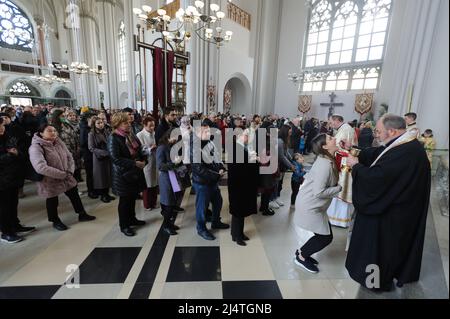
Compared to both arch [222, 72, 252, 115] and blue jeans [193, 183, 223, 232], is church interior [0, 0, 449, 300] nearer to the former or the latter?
arch [222, 72, 252, 115]

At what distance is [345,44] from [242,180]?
1731 centimetres

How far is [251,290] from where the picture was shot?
2.13 meters

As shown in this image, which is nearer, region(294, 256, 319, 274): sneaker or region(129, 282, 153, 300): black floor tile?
region(129, 282, 153, 300): black floor tile

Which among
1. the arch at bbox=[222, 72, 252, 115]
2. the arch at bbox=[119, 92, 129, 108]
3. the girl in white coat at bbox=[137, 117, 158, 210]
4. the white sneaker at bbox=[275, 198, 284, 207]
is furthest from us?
the arch at bbox=[119, 92, 129, 108]

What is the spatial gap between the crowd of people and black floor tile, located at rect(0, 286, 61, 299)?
3.31 ft

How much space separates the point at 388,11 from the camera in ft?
44.3

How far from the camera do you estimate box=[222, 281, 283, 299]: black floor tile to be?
2.06m

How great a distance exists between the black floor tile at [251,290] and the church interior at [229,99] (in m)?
0.01

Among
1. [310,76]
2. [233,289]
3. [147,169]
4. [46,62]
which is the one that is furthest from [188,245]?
[46,62]

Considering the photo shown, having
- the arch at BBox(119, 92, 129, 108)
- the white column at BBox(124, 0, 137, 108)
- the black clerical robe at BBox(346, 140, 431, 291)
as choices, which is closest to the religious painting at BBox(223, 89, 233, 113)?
the white column at BBox(124, 0, 137, 108)

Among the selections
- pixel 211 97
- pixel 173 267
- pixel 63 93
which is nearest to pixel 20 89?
pixel 63 93

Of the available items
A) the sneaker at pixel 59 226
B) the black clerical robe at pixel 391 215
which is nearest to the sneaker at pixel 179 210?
the sneaker at pixel 59 226

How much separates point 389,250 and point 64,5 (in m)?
33.9
